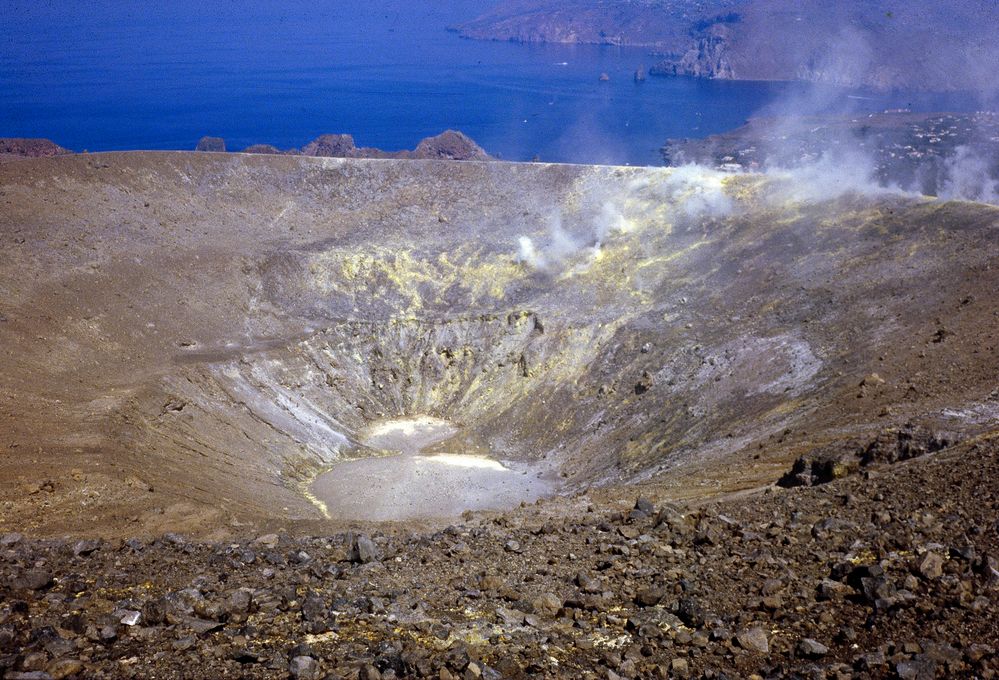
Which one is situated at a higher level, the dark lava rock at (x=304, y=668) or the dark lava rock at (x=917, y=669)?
the dark lava rock at (x=917, y=669)

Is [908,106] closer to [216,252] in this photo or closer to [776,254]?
[776,254]

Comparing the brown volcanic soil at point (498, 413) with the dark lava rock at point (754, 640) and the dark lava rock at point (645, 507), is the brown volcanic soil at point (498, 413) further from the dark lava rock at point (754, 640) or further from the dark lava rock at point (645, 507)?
the dark lava rock at point (645, 507)

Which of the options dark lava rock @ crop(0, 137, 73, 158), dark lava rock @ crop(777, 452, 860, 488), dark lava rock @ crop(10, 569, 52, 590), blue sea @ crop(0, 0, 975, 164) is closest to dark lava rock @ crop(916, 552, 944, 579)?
dark lava rock @ crop(777, 452, 860, 488)

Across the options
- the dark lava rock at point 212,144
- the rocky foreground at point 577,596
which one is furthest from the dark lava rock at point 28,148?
the rocky foreground at point 577,596

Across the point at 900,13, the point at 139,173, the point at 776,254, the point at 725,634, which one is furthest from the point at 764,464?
the point at 900,13

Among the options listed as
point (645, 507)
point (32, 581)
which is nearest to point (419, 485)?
point (645, 507)

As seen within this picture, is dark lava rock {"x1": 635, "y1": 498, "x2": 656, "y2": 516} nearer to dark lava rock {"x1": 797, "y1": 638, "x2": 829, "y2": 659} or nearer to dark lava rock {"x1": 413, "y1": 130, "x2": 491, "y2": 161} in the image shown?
dark lava rock {"x1": 797, "y1": 638, "x2": 829, "y2": 659}
